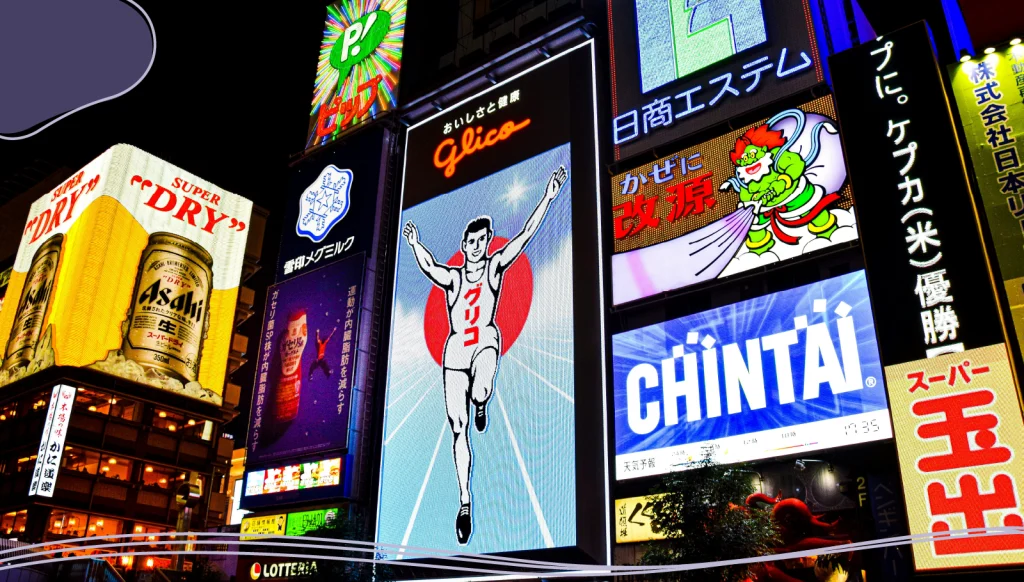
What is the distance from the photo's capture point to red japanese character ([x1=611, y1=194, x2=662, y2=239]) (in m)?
20.0

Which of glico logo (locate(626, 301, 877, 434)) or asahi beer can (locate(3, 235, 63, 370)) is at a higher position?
asahi beer can (locate(3, 235, 63, 370))

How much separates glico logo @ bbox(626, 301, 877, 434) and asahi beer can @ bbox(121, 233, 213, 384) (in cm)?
2921

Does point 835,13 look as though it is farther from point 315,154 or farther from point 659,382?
point 315,154

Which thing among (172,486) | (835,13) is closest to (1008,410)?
(835,13)

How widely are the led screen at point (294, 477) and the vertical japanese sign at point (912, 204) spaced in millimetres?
15018

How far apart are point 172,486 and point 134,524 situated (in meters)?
2.97

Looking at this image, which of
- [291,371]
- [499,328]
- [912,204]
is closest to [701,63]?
[912,204]

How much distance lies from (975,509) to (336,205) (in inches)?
833

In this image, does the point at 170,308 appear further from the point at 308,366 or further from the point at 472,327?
the point at 472,327

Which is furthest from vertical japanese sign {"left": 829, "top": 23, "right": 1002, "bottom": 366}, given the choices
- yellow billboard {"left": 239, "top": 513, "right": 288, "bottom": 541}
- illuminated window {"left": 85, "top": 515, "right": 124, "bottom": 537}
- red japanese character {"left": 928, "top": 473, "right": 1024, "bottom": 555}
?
illuminated window {"left": 85, "top": 515, "right": 124, "bottom": 537}

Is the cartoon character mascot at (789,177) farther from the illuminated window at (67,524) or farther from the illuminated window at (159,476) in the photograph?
the illuminated window at (159,476)

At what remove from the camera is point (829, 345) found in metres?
16.1

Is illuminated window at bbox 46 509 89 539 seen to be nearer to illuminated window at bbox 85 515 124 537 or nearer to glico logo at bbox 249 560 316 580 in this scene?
illuminated window at bbox 85 515 124 537

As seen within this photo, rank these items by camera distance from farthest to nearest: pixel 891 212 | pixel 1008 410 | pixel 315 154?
pixel 315 154
pixel 891 212
pixel 1008 410
